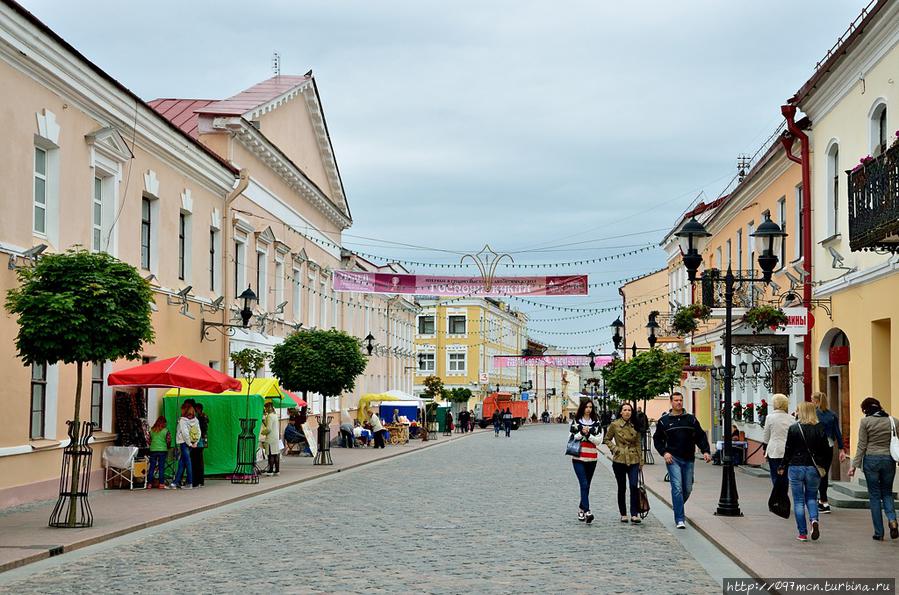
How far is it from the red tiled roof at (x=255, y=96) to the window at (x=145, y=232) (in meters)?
7.03

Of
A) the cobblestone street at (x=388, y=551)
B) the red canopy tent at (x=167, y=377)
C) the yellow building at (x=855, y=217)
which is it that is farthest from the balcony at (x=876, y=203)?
the red canopy tent at (x=167, y=377)

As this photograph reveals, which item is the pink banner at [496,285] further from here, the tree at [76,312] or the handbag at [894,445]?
the handbag at [894,445]

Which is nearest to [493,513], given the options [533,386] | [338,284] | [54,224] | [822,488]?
[822,488]

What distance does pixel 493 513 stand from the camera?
1627 centimetres

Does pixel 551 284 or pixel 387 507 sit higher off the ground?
pixel 551 284

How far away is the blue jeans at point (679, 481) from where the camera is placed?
14.0 meters

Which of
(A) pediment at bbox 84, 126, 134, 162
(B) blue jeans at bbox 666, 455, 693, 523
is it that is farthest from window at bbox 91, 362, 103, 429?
(B) blue jeans at bbox 666, 455, 693, 523

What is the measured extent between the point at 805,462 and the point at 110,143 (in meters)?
14.0

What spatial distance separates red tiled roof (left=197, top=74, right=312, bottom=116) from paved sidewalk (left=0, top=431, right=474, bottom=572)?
36.8ft

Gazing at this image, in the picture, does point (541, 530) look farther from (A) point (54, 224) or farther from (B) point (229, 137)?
(B) point (229, 137)

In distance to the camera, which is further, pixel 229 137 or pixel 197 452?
pixel 229 137

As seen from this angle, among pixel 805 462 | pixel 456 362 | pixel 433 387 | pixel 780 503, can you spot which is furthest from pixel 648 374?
pixel 456 362

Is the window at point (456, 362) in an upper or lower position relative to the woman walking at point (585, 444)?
upper

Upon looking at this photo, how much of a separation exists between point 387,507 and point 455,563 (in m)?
6.39
